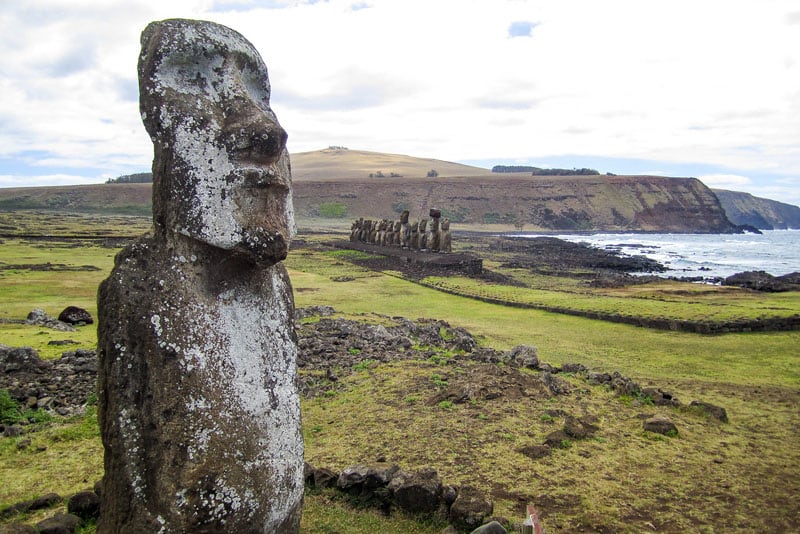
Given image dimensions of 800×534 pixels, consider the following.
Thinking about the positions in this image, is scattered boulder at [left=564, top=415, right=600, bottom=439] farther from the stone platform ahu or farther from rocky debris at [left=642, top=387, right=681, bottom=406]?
the stone platform ahu

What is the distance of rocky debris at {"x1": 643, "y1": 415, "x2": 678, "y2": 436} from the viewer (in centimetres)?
823

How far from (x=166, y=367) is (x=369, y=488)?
2876 mm

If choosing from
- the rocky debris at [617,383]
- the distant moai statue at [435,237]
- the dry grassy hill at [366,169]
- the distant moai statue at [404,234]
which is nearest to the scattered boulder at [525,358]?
the rocky debris at [617,383]

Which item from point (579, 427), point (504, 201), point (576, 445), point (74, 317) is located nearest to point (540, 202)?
point (504, 201)

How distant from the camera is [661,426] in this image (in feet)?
27.1

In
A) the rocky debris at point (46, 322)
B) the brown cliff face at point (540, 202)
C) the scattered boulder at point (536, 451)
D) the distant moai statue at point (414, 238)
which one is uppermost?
the brown cliff face at point (540, 202)

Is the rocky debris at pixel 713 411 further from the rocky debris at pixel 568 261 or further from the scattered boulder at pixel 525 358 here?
the rocky debris at pixel 568 261

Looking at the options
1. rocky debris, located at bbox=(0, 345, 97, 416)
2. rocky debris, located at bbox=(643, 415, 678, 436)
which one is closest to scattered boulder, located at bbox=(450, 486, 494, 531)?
rocky debris, located at bbox=(643, 415, 678, 436)

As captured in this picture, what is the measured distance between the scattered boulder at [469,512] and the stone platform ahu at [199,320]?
5.90ft

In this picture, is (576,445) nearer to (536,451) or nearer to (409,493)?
(536,451)

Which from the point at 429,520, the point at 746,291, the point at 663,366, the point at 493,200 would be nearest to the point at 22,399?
the point at 429,520

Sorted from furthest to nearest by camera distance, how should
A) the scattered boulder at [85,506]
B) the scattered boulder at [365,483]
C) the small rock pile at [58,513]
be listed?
the scattered boulder at [365,483] → the scattered boulder at [85,506] → the small rock pile at [58,513]

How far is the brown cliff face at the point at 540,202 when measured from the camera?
11800cm

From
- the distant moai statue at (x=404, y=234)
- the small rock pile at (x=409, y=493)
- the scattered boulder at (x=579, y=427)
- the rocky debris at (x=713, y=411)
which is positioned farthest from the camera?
the distant moai statue at (x=404, y=234)
